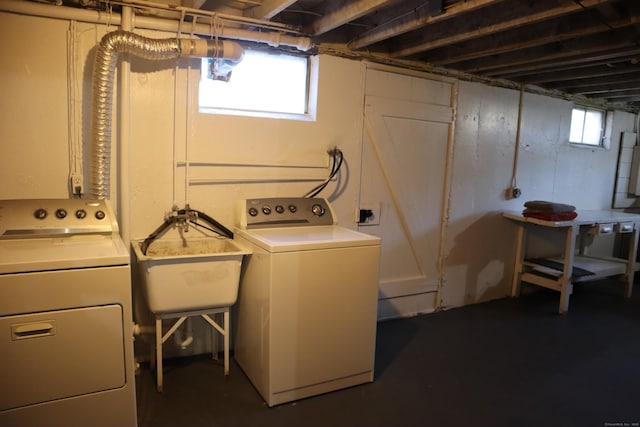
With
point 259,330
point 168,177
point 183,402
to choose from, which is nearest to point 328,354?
point 259,330

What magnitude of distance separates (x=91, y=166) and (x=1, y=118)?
0.49 m

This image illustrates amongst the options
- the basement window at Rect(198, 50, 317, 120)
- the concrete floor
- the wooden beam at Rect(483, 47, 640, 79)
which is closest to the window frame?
the wooden beam at Rect(483, 47, 640, 79)

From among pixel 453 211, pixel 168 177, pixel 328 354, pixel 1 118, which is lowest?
pixel 328 354

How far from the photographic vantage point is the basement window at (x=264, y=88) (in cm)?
277

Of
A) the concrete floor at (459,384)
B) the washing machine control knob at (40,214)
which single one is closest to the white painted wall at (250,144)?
A: the washing machine control knob at (40,214)

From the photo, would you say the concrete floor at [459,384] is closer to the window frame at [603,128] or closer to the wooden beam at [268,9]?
the wooden beam at [268,9]

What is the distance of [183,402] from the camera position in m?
2.31

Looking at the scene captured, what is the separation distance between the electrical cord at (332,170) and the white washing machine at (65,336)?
1468 millimetres

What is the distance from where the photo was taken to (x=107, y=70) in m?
2.20

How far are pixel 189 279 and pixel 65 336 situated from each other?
0.70m

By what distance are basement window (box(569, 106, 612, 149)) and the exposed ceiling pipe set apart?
13.6 ft

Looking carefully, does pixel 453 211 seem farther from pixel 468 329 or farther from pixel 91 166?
pixel 91 166

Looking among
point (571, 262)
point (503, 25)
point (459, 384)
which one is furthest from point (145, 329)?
point (571, 262)

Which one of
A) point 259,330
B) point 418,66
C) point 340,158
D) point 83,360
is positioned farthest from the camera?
point 418,66
